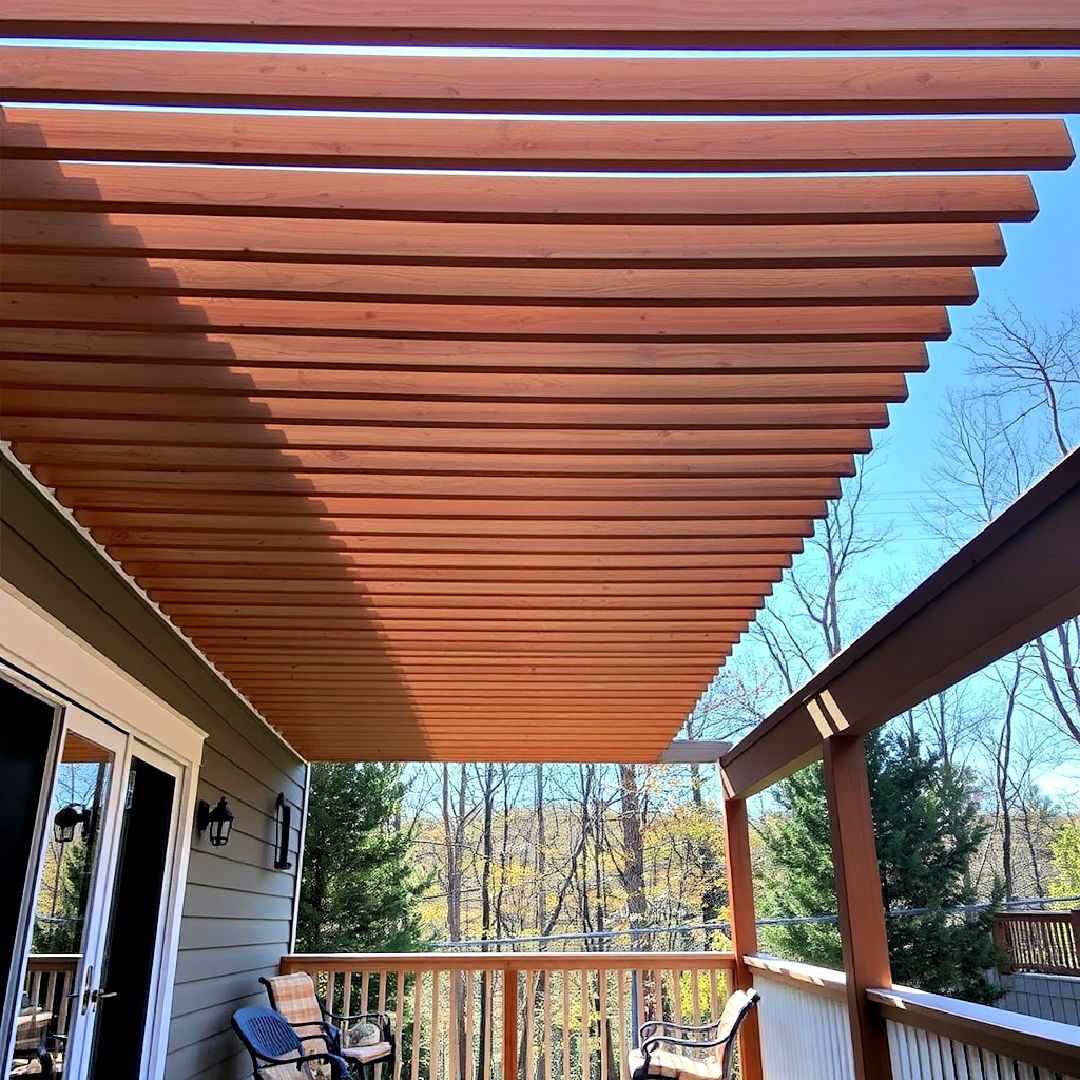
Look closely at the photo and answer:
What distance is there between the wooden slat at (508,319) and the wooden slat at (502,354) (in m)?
0.08

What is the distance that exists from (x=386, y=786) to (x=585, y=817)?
13.6ft

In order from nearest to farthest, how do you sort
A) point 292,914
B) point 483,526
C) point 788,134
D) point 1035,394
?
point 788,134, point 483,526, point 292,914, point 1035,394

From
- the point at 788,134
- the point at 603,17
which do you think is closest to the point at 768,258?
the point at 788,134

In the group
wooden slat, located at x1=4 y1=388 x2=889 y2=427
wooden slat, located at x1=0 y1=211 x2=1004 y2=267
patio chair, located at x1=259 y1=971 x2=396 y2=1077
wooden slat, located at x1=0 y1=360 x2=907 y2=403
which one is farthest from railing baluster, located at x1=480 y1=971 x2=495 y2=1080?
wooden slat, located at x1=0 y1=211 x2=1004 y2=267

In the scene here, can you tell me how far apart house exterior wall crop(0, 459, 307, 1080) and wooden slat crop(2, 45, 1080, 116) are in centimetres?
173

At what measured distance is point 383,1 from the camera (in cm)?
164

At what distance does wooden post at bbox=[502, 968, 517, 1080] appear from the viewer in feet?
19.5

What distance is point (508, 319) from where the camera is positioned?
2.36 m

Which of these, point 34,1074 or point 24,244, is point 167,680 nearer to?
point 34,1074

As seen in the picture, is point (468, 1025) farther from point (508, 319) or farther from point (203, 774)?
point (508, 319)

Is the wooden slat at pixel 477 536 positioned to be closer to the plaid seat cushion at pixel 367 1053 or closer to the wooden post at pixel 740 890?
the wooden post at pixel 740 890

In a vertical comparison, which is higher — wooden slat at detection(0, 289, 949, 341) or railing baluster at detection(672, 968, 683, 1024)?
wooden slat at detection(0, 289, 949, 341)

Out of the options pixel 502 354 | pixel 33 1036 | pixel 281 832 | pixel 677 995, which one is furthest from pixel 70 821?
pixel 677 995

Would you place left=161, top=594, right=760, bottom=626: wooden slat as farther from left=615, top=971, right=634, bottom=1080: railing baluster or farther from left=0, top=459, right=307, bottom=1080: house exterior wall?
left=615, top=971, right=634, bottom=1080: railing baluster
